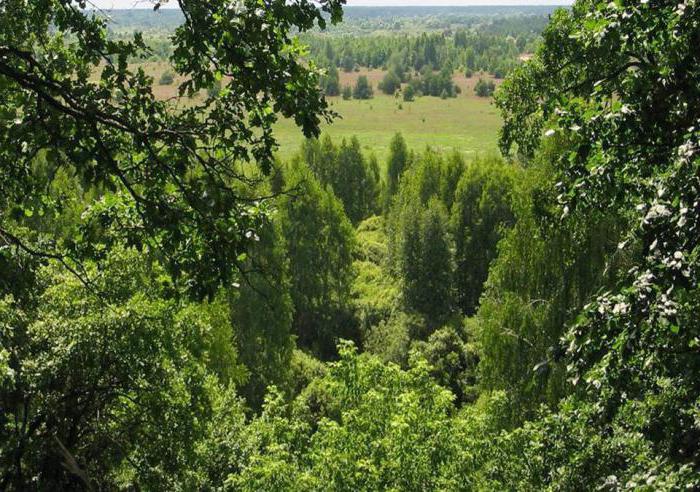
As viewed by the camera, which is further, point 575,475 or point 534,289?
point 534,289

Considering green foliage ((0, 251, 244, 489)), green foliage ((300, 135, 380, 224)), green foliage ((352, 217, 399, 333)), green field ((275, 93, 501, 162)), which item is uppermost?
green foliage ((0, 251, 244, 489))

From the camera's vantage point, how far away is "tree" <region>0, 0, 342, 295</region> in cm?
548

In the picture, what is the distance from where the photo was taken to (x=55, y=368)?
11828mm

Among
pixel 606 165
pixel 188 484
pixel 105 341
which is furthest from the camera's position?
pixel 188 484

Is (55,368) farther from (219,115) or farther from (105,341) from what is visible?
(219,115)

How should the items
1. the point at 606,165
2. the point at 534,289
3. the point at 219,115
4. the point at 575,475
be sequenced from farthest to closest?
the point at 534,289 → the point at 575,475 → the point at 219,115 → the point at 606,165

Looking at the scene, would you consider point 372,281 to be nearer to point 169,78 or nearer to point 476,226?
point 476,226

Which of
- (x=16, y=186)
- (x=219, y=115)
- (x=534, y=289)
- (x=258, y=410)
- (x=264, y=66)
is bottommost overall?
(x=258, y=410)

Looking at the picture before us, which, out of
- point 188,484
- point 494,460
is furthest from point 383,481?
point 188,484

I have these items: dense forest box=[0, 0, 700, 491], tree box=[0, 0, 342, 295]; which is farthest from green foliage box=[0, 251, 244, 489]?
tree box=[0, 0, 342, 295]

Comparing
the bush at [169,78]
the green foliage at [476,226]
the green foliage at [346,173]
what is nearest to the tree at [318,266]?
the green foliage at [476,226]

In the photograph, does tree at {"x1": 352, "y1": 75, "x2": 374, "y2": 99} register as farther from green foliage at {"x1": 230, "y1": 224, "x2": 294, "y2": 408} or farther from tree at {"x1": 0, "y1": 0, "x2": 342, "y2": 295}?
tree at {"x1": 0, "y1": 0, "x2": 342, "y2": 295}

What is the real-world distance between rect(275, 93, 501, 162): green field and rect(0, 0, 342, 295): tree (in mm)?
107341

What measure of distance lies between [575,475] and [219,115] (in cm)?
741
